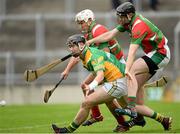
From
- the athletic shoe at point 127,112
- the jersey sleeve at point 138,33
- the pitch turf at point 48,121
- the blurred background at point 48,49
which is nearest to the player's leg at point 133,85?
the athletic shoe at point 127,112

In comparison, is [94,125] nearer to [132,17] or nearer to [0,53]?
[132,17]

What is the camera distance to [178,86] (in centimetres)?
2514

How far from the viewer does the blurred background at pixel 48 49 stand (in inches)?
1003

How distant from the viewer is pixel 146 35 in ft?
43.6

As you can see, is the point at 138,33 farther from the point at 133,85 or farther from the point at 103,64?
the point at 103,64

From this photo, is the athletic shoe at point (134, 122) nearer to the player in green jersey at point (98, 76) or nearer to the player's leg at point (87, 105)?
the player in green jersey at point (98, 76)

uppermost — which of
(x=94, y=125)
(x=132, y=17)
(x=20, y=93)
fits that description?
(x=132, y=17)

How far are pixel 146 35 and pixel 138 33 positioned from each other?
0.17m

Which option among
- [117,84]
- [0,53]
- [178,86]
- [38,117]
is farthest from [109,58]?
[0,53]

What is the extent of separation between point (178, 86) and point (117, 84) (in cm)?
1263

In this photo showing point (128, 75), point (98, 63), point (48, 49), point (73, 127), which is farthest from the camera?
point (48, 49)

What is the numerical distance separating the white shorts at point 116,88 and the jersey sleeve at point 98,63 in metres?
0.41

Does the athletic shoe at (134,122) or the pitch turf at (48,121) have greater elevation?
the athletic shoe at (134,122)

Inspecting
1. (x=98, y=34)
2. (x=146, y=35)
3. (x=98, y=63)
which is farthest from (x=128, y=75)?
(x=98, y=34)
